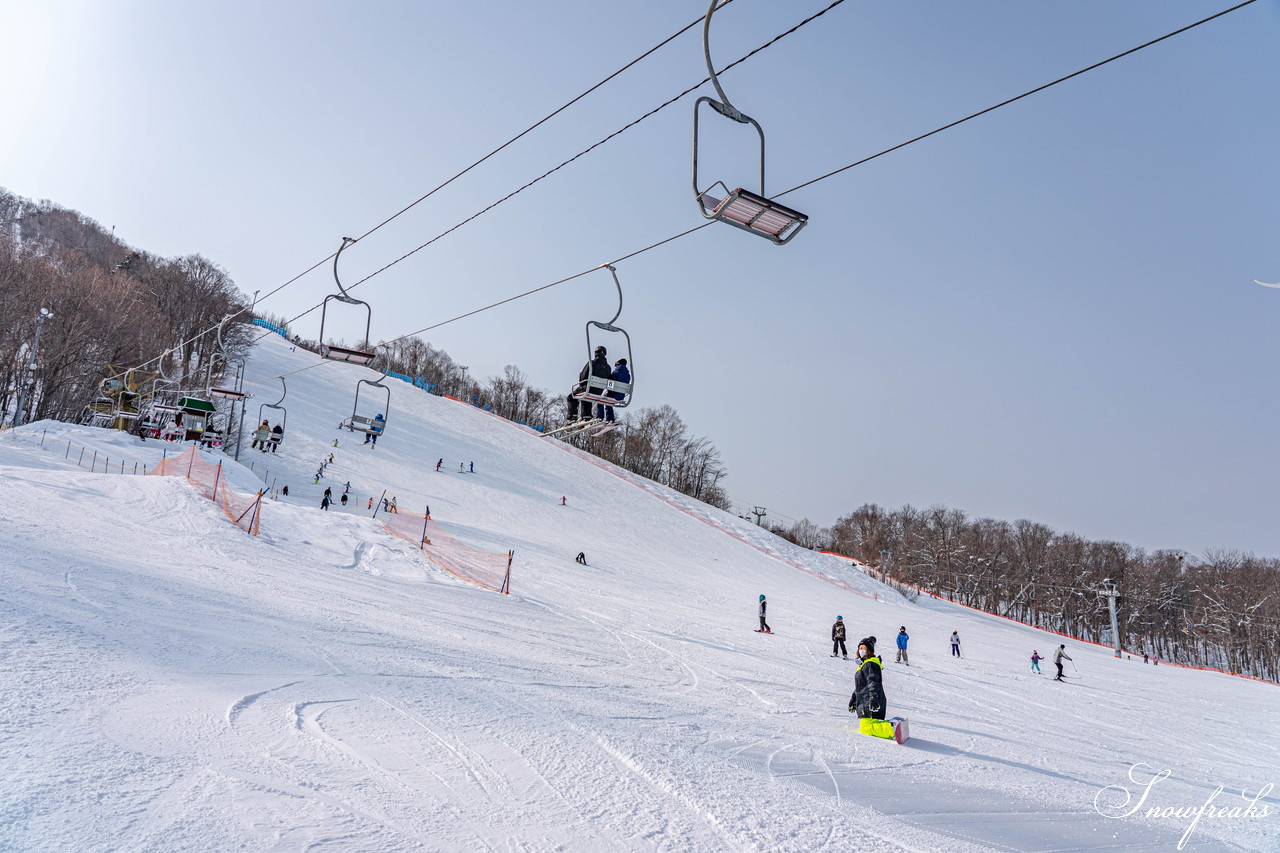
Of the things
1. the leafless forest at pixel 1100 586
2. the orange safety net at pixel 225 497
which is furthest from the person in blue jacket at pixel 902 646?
the leafless forest at pixel 1100 586

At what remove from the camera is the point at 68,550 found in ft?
38.6

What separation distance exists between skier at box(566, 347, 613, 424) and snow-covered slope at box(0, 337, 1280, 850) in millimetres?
4032

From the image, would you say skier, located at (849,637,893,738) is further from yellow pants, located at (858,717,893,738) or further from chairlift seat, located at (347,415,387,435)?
chairlift seat, located at (347,415,387,435)

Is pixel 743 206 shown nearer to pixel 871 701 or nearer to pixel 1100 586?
pixel 871 701

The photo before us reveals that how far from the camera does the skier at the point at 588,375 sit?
10539 millimetres

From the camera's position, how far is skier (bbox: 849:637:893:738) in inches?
344

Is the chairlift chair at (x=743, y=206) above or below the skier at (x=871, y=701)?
above

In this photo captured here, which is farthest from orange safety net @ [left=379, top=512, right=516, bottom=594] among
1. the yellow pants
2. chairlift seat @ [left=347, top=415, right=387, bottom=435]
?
the yellow pants

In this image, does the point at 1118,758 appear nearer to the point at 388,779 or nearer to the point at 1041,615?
the point at 388,779

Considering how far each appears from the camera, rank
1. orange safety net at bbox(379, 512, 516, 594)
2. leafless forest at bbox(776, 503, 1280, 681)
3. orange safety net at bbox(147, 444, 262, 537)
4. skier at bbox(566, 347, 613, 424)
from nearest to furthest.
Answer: skier at bbox(566, 347, 613, 424), orange safety net at bbox(147, 444, 262, 537), orange safety net at bbox(379, 512, 516, 594), leafless forest at bbox(776, 503, 1280, 681)

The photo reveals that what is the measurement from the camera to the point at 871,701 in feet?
28.9

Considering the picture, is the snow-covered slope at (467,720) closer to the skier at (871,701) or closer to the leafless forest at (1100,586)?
the skier at (871,701)

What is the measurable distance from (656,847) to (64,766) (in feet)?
12.7

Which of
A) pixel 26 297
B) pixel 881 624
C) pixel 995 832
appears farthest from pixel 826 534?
pixel 995 832
